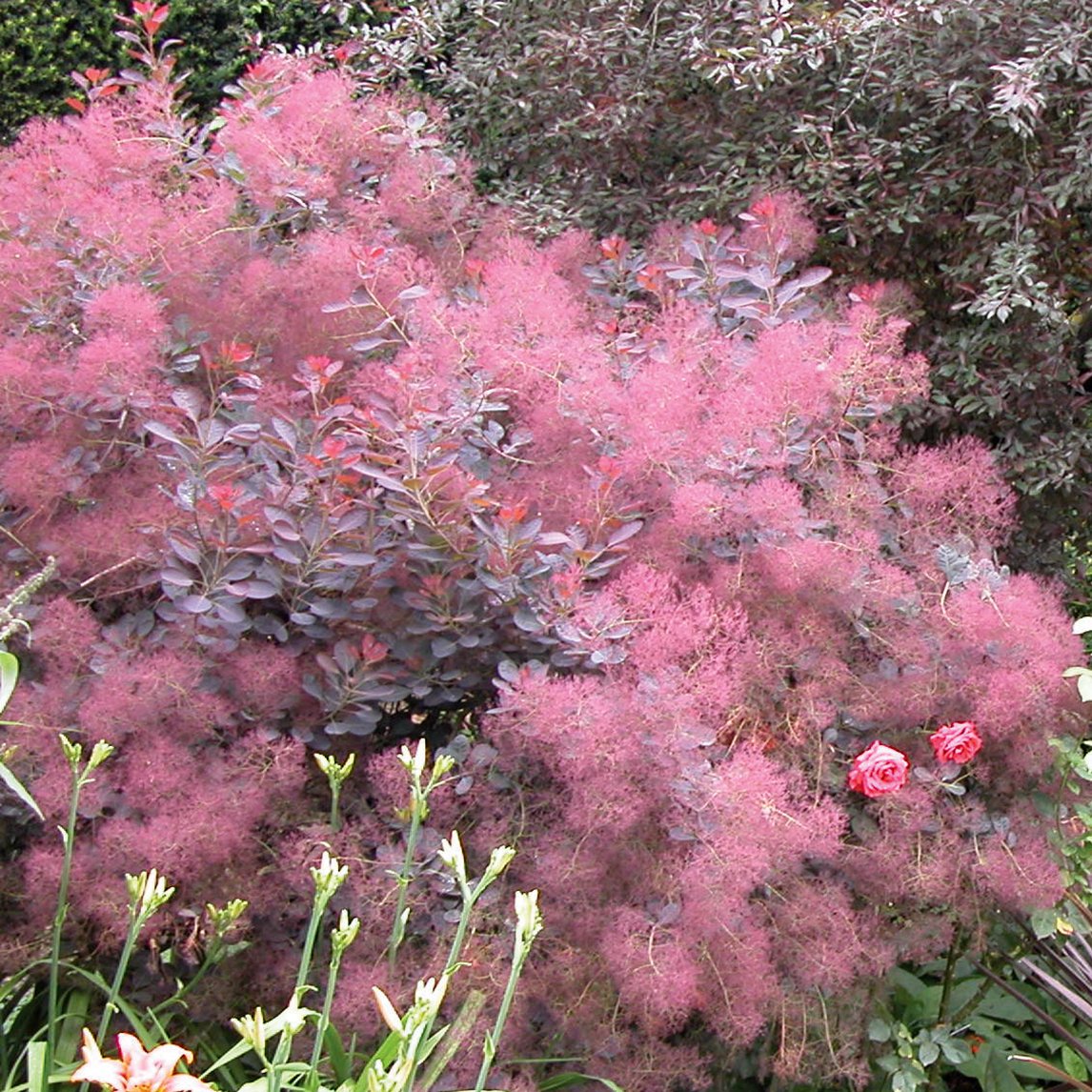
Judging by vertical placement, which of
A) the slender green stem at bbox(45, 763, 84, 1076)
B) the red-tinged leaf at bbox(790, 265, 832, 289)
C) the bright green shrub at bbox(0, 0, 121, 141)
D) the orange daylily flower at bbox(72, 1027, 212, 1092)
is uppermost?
the red-tinged leaf at bbox(790, 265, 832, 289)

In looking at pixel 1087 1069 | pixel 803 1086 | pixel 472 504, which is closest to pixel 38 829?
pixel 472 504

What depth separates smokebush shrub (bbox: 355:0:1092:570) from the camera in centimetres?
364

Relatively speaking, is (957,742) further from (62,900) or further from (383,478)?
(62,900)

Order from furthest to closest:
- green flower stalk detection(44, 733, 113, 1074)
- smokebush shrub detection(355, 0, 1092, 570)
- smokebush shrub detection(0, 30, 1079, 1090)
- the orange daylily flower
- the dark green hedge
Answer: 1. the dark green hedge
2. smokebush shrub detection(355, 0, 1092, 570)
3. smokebush shrub detection(0, 30, 1079, 1090)
4. green flower stalk detection(44, 733, 113, 1074)
5. the orange daylily flower

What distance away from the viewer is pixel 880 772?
248cm

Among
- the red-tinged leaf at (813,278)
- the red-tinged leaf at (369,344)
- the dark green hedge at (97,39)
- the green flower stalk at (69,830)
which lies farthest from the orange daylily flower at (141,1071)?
the dark green hedge at (97,39)

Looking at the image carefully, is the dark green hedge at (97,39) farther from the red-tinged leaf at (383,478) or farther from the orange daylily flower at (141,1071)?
the orange daylily flower at (141,1071)

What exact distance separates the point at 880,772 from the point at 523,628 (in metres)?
0.67

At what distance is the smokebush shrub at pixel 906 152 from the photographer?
3.64 m

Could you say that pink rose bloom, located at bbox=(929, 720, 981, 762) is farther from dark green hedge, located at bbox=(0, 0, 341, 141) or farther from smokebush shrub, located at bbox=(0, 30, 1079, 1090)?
dark green hedge, located at bbox=(0, 0, 341, 141)

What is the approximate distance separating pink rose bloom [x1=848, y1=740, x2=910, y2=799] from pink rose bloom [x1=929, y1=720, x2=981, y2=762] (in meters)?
0.13

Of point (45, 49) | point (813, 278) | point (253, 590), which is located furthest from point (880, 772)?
point (45, 49)

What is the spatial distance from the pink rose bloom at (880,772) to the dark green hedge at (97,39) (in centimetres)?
538

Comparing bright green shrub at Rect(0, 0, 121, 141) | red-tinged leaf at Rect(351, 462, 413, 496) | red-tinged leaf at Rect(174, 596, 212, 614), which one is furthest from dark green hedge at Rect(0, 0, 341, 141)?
red-tinged leaf at Rect(174, 596, 212, 614)
